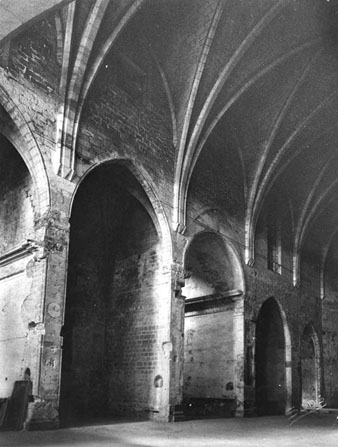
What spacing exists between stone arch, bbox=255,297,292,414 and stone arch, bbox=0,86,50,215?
10553 millimetres

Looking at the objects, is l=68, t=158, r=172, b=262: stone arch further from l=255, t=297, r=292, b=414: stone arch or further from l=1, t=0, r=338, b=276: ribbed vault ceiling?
l=255, t=297, r=292, b=414: stone arch

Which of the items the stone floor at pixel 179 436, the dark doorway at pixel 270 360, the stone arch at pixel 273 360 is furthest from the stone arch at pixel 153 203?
the dark doorway at pixel 270 360

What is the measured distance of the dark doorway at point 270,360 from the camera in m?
18.4

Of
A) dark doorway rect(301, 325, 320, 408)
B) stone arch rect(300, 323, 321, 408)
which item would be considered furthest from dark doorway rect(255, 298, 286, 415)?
dark doorway rect(301, 325, 320, 408)

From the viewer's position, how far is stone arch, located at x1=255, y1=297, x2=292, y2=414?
60.3 feet

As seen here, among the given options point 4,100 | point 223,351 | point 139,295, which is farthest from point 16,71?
point 223,351

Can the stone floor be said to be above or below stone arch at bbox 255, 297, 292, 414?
below

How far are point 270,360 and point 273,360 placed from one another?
111 mm

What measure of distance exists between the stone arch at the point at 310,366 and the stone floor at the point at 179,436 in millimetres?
8809

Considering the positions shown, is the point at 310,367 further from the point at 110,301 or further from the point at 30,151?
the point at 30,151

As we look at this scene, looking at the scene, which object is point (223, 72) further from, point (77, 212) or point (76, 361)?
point (76, 361)

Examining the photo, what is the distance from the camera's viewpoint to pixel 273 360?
62.9ft

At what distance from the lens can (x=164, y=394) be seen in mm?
12523

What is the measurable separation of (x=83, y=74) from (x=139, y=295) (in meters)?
6.21
